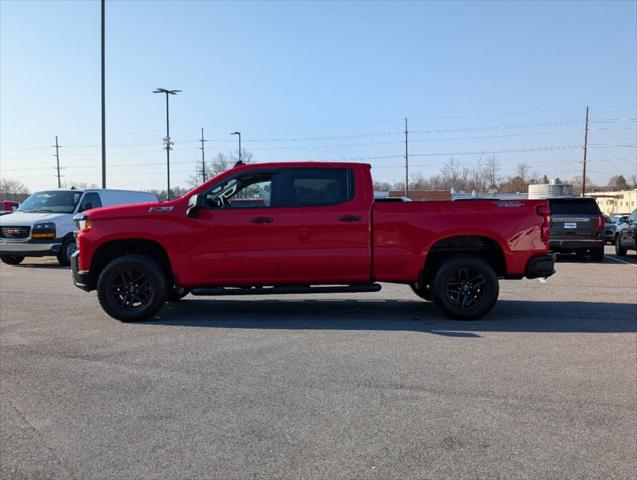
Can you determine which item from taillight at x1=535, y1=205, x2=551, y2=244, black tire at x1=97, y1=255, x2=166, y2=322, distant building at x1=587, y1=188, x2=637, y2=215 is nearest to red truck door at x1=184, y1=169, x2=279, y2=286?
black tire at x1=97, y1=255, x2=166, y2=322

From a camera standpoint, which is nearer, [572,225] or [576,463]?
[576,463]

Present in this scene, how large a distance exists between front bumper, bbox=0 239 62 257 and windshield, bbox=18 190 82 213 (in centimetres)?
131

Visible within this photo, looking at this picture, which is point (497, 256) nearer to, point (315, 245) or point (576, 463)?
point (315, 245)

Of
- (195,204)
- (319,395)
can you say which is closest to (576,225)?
(195,204)

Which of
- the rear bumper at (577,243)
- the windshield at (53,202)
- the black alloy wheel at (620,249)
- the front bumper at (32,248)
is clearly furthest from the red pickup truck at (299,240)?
the black alloy wheel at (620,249)

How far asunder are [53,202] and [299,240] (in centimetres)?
1113

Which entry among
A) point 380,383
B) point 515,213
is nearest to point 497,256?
point 515,213

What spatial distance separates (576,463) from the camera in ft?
11.4

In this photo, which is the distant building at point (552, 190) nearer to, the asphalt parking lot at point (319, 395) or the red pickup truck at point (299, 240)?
the red pickup truck at point (299, 240)

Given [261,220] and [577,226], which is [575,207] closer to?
[577,226]

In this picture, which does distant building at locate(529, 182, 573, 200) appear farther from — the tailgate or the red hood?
the red hood

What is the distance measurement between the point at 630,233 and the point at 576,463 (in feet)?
50.4

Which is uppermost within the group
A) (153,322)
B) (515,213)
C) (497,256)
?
(515,213)

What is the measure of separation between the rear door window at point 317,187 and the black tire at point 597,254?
1094cm
